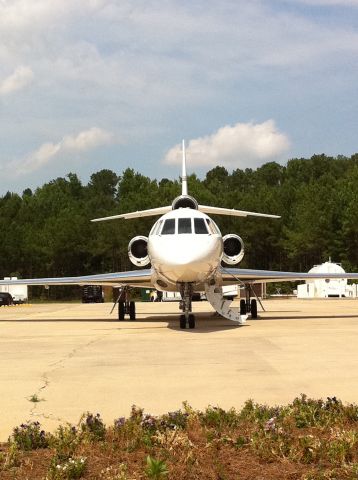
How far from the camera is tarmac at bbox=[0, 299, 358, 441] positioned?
6.60 metres

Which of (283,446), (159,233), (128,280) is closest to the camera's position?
(283,446)

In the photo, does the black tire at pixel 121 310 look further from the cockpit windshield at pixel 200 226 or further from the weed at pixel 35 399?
the weed at pixel 35 399

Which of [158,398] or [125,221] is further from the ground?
[125,221]

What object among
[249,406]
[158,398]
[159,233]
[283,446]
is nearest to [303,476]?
[283,446]

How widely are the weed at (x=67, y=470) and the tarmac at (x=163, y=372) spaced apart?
114cm

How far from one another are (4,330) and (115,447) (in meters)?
14.5

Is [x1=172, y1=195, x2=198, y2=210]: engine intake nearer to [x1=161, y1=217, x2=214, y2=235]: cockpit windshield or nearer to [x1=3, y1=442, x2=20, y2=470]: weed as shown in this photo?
[x1=161, y1=217, x2=214, y2=235]: cockpit windshield

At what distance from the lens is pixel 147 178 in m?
111

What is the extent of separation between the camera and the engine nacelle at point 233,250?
2167cm

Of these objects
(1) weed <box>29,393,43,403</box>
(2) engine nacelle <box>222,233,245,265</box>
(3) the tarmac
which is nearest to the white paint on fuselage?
(3) the tarmac

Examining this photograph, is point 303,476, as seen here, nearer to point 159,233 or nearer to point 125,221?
point 159,233

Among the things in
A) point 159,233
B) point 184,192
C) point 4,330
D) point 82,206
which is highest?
point 82,206

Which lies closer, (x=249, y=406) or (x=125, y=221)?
(x=249, y=406)

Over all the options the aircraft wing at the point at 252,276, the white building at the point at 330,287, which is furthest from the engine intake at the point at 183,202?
the white building at the point at 330,287
